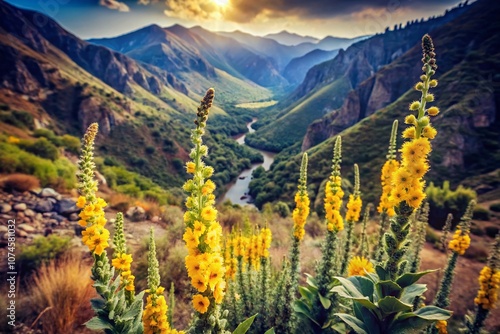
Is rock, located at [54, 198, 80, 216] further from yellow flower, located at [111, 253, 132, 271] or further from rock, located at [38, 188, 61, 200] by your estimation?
yellow flower, located at [111, 253, 132, 271]

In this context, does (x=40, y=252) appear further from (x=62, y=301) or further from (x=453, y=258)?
(x=453, y=258)

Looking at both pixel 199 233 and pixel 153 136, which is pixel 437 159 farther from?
pixel 153 136

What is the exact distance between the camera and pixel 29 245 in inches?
369

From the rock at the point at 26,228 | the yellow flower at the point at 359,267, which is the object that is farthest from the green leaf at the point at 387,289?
the rock at the point at 26,228

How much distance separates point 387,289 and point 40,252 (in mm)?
10740

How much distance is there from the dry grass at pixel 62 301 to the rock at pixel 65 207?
607 centimetres

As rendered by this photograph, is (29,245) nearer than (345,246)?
No

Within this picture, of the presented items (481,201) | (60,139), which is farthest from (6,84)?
(481,201)

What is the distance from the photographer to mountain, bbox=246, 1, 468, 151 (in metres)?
124

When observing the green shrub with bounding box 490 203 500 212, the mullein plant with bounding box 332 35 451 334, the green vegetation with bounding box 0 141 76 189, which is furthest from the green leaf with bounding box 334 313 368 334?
the green shrub with bounding box 490 203 500 212

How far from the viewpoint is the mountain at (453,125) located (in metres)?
44.2

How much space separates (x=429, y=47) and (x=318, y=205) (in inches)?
1541

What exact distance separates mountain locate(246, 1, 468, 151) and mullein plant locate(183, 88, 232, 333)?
11159cm

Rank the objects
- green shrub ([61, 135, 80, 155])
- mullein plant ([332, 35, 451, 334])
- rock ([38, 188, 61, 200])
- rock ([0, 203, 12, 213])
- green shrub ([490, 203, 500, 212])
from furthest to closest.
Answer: green shrub ([61, 135, 80, 155]), green shrub ([490, 203, 500, 212]), rock ([38, 188, 61, 200]), rock ([0, 203, 12, 213]), mullein plant ([332, 35, 451, 334])
